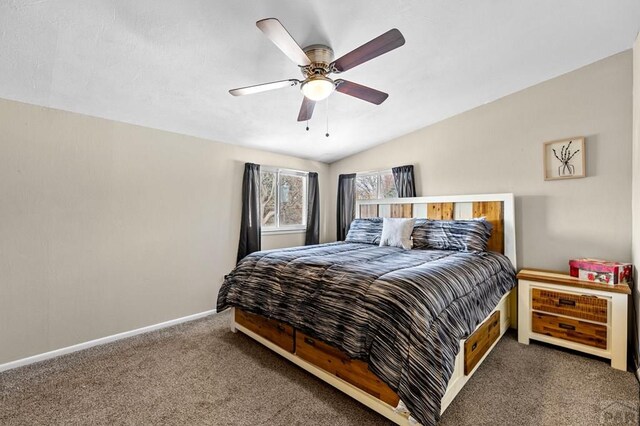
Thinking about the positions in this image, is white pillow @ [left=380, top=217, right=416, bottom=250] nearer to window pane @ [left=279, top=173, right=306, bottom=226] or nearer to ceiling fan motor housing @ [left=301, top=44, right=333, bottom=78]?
window pane @ [left=279, top=173, right=306, bottom=226]

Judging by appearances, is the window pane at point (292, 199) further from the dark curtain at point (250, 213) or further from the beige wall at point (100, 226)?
the beige wall at point (100, 226)

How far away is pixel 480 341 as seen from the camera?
7.18 ft

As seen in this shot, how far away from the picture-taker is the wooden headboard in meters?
3.08

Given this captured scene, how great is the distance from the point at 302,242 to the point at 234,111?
2.48 m

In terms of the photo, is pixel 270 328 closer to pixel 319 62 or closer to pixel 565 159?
pixel 319 62

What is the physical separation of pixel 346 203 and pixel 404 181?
1123mm

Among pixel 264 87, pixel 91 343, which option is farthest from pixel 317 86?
pixel 91 343

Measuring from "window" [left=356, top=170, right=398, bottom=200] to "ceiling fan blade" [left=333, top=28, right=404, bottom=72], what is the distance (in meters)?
2.58

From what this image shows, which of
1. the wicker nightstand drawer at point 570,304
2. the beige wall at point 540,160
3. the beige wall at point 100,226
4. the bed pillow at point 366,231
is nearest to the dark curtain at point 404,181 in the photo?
the beige wall at point 540,160

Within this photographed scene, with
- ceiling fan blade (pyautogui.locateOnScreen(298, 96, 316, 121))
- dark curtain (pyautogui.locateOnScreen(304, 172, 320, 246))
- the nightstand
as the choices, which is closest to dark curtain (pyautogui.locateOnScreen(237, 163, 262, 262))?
dark curtain (pyautogui.locateOnScreen(304, 172, 320, 246))

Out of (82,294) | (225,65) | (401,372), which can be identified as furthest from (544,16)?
(82,294)

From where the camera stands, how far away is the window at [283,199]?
4340 millimetres

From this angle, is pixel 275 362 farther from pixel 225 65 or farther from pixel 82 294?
pixel 225 65

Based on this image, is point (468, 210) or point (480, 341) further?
point (468, 210)
